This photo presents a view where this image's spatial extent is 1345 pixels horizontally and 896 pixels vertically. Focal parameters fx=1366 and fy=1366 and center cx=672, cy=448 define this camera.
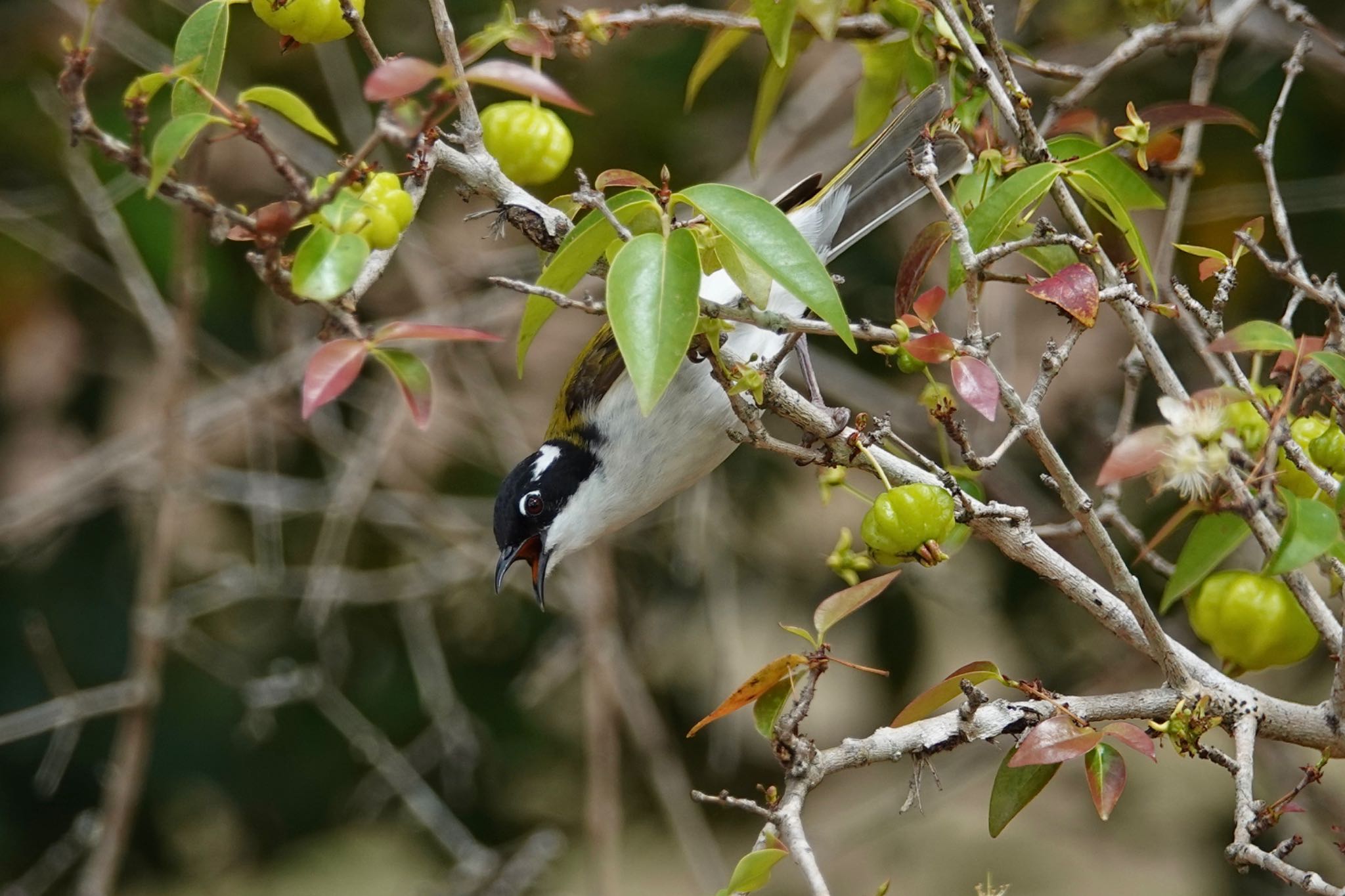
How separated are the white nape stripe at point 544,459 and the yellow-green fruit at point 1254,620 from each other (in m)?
1.76

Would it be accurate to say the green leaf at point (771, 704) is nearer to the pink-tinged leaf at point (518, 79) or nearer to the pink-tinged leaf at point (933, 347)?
the pink-tinged leaf at point (933, 347)

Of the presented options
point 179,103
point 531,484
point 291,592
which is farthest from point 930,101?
point 291,592

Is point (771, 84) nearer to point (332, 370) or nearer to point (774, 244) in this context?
point (774, 244)

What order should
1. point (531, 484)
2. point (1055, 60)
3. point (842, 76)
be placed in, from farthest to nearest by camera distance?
1. point (842, 76)
2. point (1055, 60)
3. point (531, 484)

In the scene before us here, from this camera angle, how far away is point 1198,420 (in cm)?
146

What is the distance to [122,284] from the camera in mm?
4773

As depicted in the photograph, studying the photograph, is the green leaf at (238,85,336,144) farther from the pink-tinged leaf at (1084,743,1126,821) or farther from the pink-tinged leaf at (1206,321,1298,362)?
the pink-tinged leaf at (1084,743,1126,821)

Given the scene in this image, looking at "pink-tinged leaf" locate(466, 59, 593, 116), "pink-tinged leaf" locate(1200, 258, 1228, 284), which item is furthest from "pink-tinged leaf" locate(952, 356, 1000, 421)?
"pink-tinged leaf" locate(466, 59, 593, 116)

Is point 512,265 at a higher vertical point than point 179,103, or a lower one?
lower

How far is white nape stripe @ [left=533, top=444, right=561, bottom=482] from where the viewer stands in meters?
3.25

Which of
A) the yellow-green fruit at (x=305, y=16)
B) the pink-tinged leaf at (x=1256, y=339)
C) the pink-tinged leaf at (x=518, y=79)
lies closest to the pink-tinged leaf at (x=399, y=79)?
the pink-tinged leaf at (x=518, y=79)

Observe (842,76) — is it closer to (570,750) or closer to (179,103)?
(570,750)

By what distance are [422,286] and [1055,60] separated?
219 centimetres

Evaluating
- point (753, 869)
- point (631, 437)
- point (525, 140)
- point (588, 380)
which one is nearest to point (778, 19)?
point (525, 140)
